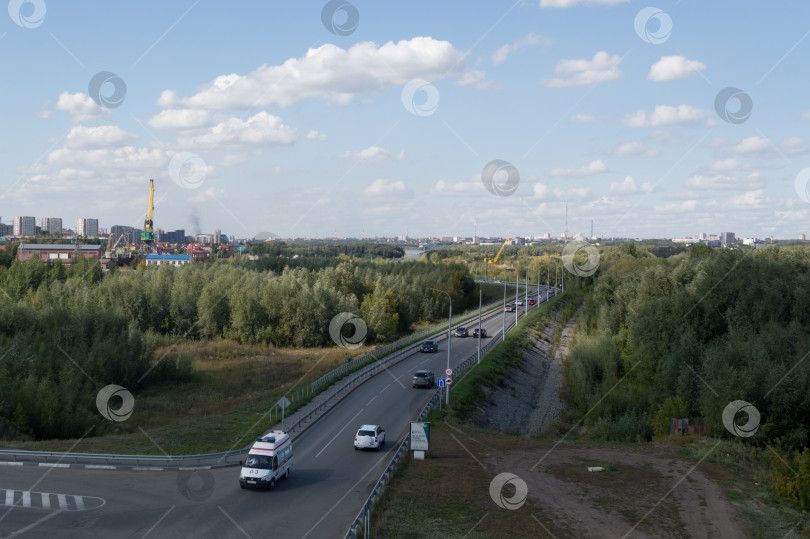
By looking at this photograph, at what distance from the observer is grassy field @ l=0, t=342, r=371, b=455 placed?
2669 cm

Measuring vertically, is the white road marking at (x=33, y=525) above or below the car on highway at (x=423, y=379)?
above

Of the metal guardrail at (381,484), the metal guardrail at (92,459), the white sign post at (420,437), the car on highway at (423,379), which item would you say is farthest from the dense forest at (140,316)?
the white sign post at (420,437)

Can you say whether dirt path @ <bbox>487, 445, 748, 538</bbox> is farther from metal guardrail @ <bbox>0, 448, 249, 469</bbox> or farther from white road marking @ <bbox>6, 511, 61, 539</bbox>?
white road marking @ <bbox>6, 511, 61, 539</bbox>

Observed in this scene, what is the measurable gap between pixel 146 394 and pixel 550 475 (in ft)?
113

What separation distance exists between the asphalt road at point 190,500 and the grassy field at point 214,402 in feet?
11.9

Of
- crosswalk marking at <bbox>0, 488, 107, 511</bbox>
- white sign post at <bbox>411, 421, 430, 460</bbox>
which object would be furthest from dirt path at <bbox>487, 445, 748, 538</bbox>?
crosswalk marking at <bbox>0, 488, 107, 511</bbox>

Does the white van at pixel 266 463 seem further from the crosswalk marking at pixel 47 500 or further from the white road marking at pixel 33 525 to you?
the white road marking at pixel 33 525

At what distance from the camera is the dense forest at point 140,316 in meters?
36.5

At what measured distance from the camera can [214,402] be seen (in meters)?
41.3

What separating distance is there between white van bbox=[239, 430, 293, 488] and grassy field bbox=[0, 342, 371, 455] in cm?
516

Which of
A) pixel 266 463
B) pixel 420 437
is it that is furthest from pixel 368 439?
pixel 266 463

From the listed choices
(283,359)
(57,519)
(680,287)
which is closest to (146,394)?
(283,359)

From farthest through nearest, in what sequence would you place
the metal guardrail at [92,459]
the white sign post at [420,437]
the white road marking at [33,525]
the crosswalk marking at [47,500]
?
the white sign post at [420,437]
the metal guardrail at [92,459]
the crosswalk marking at [47,500]
the white road marking at [33,525]

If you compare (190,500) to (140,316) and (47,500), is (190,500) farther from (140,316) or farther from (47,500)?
(140,316)
